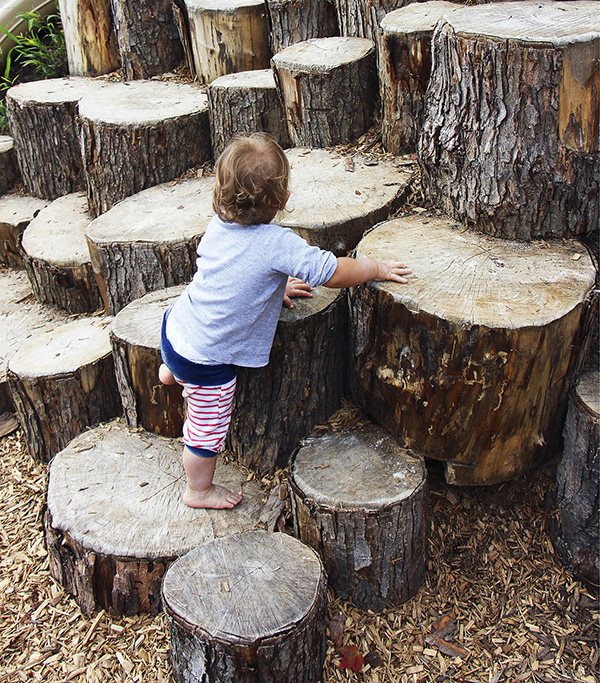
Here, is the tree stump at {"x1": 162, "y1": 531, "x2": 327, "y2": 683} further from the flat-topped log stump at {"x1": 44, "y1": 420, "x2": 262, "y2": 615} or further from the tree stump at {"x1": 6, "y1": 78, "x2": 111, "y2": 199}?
the tree stump at {"x1": 6, "y1": 78, "x2": 111, "y2": 199}

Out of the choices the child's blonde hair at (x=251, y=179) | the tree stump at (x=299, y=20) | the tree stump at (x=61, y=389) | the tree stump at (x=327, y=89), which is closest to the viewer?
the child's blonde hair at (x=251, y=179)

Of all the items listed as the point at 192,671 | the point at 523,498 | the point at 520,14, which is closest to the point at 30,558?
the point at 192,671

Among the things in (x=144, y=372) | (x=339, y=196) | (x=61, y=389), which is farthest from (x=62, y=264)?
(x=339, y=196)

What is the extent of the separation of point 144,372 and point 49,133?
268 cm

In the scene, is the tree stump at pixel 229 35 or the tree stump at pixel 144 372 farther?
the tree stump at pixel 229 35

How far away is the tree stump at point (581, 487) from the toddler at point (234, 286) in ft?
2.88

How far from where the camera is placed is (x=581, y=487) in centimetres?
257

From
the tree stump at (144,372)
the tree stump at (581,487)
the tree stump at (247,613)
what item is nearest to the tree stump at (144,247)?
the tree stump at (144,372)

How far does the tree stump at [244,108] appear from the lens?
157 inches

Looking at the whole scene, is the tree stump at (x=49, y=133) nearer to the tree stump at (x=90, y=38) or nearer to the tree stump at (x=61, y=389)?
the tree stump at (x=90, y=38)

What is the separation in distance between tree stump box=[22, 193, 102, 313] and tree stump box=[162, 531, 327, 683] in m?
2.28

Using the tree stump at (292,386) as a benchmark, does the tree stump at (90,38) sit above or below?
above

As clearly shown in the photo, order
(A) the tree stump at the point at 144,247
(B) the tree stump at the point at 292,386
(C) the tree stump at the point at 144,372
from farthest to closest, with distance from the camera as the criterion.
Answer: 1. (A) the tree stump at the point at 144,247
2. (C) the tree stump at the point at 144,372
3. (B) the tree stump at the point at 292,386

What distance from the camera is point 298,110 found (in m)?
3.75
